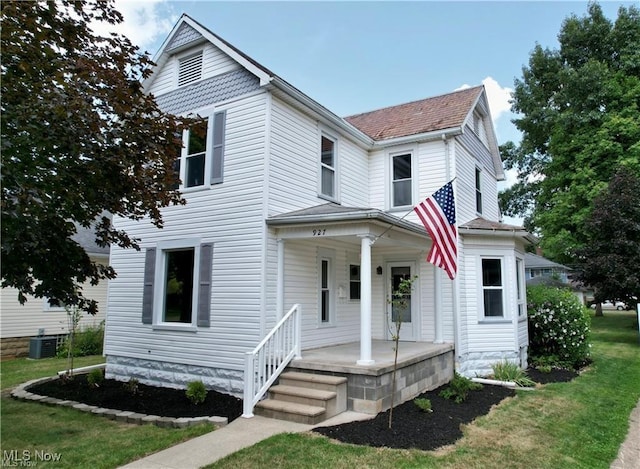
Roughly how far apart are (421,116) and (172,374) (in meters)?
9.20

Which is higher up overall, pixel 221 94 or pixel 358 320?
pixel 221 94

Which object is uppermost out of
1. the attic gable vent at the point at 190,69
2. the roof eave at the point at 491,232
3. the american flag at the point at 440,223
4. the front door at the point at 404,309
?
the attic gable vent at the point at 190,69

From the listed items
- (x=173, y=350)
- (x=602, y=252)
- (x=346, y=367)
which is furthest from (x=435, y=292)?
(x=602, y=252)

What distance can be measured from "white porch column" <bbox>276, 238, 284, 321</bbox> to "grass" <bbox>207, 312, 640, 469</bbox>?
2.69 m

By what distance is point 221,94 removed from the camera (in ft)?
30.0

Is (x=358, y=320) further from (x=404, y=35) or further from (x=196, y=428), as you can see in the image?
(x=404, y=35)

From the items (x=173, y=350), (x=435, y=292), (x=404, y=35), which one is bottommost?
(x=173, y=350)

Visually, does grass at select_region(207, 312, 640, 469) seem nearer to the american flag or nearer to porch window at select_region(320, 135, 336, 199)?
the american flag

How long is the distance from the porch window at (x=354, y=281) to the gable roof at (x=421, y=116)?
3.64m

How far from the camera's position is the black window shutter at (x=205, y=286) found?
27.7 feet

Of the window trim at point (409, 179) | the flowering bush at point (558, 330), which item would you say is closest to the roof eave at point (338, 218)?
the window trim at point (409, 179)

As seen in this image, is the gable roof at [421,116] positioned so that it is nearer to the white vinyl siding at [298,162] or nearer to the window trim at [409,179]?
the window trim at [409,179]

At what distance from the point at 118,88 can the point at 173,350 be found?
5.39 m

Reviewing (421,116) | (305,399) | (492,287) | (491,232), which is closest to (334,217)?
(305,399)
